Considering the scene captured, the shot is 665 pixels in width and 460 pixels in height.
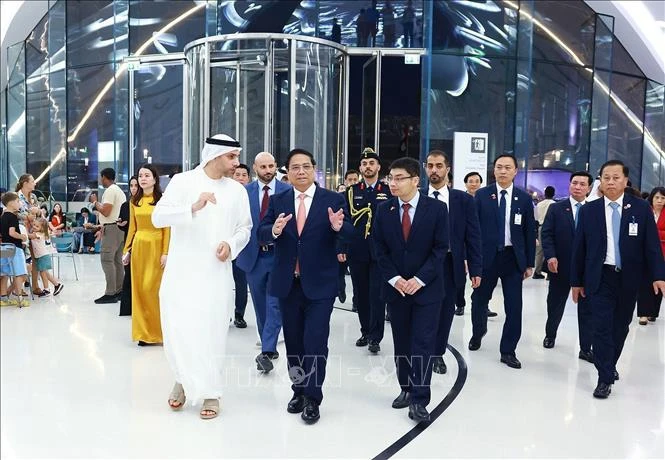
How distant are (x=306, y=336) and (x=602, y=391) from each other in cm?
208

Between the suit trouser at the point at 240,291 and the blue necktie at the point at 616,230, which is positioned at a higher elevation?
the blue necktie at the point at 616,230

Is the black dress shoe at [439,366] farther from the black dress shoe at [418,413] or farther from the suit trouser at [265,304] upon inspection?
the suit trouser at [265,304]

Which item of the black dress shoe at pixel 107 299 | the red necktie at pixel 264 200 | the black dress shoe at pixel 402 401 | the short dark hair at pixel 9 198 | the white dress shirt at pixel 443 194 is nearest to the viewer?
the black dress shoe at pixel 402 401

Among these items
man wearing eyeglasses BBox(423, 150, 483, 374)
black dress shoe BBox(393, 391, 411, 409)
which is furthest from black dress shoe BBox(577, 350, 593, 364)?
black dress shoe BBox(393, 391, 411, 409)

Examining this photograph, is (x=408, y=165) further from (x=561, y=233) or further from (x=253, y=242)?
(x=561, y=233)

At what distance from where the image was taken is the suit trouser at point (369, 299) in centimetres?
509

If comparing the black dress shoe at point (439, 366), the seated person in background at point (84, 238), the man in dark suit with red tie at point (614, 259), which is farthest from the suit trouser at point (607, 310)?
the seated person in background at point (84, 238)

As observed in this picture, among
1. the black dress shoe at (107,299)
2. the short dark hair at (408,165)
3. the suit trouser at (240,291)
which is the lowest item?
the black dress shoe at (107,299)

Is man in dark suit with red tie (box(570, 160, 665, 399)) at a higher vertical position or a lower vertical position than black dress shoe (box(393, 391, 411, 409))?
higher

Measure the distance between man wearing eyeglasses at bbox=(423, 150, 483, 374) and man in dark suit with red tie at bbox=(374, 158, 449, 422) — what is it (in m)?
0.62

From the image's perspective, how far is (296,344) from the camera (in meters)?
3.63

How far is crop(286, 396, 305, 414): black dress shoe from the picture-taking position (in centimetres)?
364

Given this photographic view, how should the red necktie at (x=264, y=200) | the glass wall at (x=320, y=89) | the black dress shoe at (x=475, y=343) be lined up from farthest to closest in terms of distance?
the glass wall at (x=320, y=89) → the black dress shoe at (x=475, y=343) → the red necktie at (x=264, y=200)

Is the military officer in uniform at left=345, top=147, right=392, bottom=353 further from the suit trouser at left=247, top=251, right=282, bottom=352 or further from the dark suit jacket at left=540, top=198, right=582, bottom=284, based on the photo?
the dark suit jacket at left=540, top=198, right=582, bottom=284
